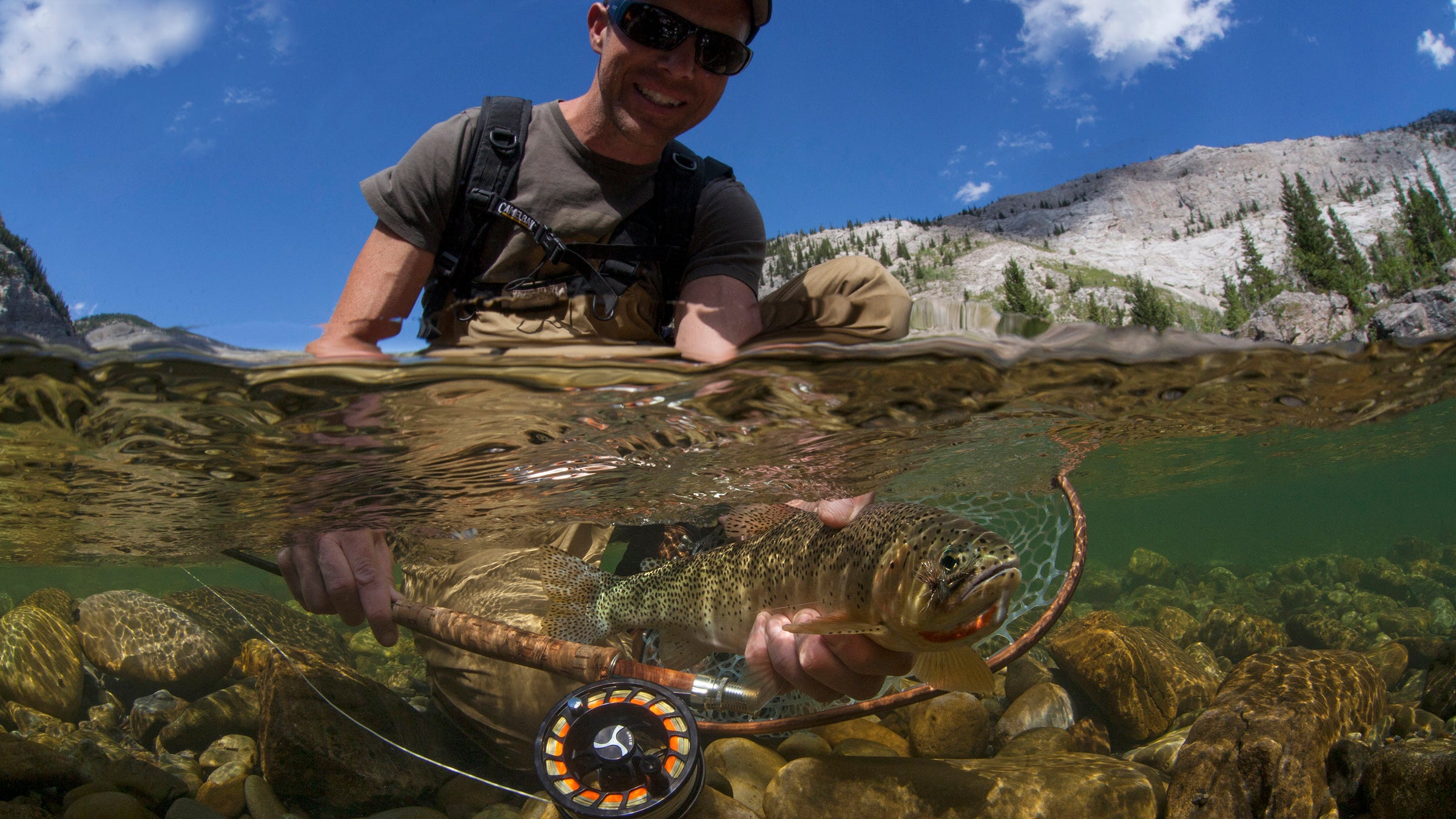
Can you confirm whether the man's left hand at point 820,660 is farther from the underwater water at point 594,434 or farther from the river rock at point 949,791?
the underwater water at point 594,434

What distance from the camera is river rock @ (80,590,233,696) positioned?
26.5 feet

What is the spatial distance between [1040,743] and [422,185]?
6420 mm

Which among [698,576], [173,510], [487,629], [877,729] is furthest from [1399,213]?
[173,510]

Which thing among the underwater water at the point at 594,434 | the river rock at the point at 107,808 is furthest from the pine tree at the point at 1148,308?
the river rock at the point at 107,808

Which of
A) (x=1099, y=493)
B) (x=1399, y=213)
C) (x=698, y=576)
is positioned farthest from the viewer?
(x=1099, y=493)

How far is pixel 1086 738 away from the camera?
636cm

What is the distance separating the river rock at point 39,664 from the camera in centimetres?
712

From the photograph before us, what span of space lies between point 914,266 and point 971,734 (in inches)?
1126

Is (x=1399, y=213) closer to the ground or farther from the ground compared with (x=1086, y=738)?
farther from the ground

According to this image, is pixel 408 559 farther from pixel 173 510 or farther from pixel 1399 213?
pixel 1399 213

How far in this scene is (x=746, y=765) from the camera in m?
4.80

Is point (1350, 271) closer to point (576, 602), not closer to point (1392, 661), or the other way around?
point (1392, 661)

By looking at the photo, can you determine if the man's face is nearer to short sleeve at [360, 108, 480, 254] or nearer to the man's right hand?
short sleeve at [360, 108, 480, 254]

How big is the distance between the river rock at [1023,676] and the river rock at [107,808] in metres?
7.49
